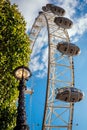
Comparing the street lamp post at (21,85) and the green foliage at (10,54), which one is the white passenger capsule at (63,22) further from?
the street lamp post at (21,85)

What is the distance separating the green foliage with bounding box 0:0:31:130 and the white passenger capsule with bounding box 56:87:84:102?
10394 millimetres

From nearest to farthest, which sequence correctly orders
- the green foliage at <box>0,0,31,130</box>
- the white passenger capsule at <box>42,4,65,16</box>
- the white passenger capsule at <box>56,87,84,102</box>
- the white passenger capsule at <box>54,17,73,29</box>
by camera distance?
the green foliage at <box>0,0,31,130</box> < the white passenger capsule at <box>56,87,84,102</box> < the white passenger capsule at <box>54,17,73,29</box> < the white passenger capsule at <box>42,4,65,16</box>

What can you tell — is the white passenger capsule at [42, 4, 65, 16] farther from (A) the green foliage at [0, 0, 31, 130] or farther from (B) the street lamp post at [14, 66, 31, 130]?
(B) the street lamp post at [14, 66, 31, 130]

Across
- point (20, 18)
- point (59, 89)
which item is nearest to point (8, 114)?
point (20, 18)

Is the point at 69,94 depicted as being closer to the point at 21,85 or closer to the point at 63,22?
the point at 63,22

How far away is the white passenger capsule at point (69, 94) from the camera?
2988 centimetres

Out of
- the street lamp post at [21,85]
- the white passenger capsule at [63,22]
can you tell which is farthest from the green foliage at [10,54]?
the white passenger capsule at [63,22]

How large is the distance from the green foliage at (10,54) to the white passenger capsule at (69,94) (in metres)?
10.4

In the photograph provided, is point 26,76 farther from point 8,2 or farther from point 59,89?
point 59,89

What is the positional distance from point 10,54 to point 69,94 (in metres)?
12.5

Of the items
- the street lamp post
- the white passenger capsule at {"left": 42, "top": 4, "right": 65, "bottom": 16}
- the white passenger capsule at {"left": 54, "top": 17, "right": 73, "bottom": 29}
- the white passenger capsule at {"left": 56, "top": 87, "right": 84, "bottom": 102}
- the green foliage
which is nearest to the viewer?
the street lamp post

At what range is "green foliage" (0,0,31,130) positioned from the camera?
1728 cm

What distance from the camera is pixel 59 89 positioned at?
3008cm

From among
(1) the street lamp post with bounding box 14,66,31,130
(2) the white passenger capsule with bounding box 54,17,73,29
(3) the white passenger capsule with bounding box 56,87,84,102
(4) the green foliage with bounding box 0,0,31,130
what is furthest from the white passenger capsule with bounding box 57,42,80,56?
(1) the street lamp post with bounding box 14,66,31,130
